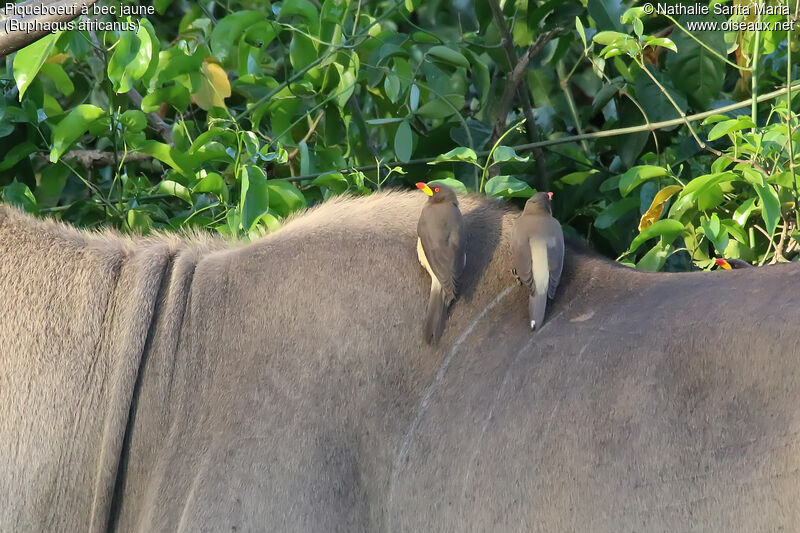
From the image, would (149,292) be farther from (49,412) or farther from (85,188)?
(85,188)

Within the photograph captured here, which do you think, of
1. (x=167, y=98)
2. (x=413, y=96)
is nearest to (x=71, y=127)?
(x=167, y=98)

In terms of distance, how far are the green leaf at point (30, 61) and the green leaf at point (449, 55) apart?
131 cm

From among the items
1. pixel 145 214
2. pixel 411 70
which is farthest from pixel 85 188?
pixel 411 70

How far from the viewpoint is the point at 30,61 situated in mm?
2902

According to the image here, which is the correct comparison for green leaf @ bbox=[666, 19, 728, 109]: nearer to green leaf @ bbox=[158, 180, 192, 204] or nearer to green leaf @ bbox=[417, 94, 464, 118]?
green leaf @ bbox=[417, 94, 464, 118]

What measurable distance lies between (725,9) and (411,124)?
1.18m

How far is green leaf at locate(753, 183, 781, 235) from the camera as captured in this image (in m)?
3.01

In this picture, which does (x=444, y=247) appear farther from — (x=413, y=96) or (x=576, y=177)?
(x=576, y=177)

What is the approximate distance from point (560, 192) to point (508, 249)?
1546mm

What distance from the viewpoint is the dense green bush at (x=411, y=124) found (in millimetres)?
3250

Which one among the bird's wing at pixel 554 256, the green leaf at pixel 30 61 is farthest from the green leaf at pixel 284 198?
the bird's wing at pixel 554 256

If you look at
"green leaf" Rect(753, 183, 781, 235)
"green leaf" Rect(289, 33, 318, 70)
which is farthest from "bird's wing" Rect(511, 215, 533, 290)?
"green leaf" Rect(289, 33, 318, 70)

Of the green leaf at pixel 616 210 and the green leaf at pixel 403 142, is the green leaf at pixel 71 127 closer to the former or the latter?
the green leaf at pixel 403 142

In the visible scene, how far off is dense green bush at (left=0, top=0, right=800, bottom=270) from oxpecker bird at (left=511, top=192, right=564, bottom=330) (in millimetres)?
657
